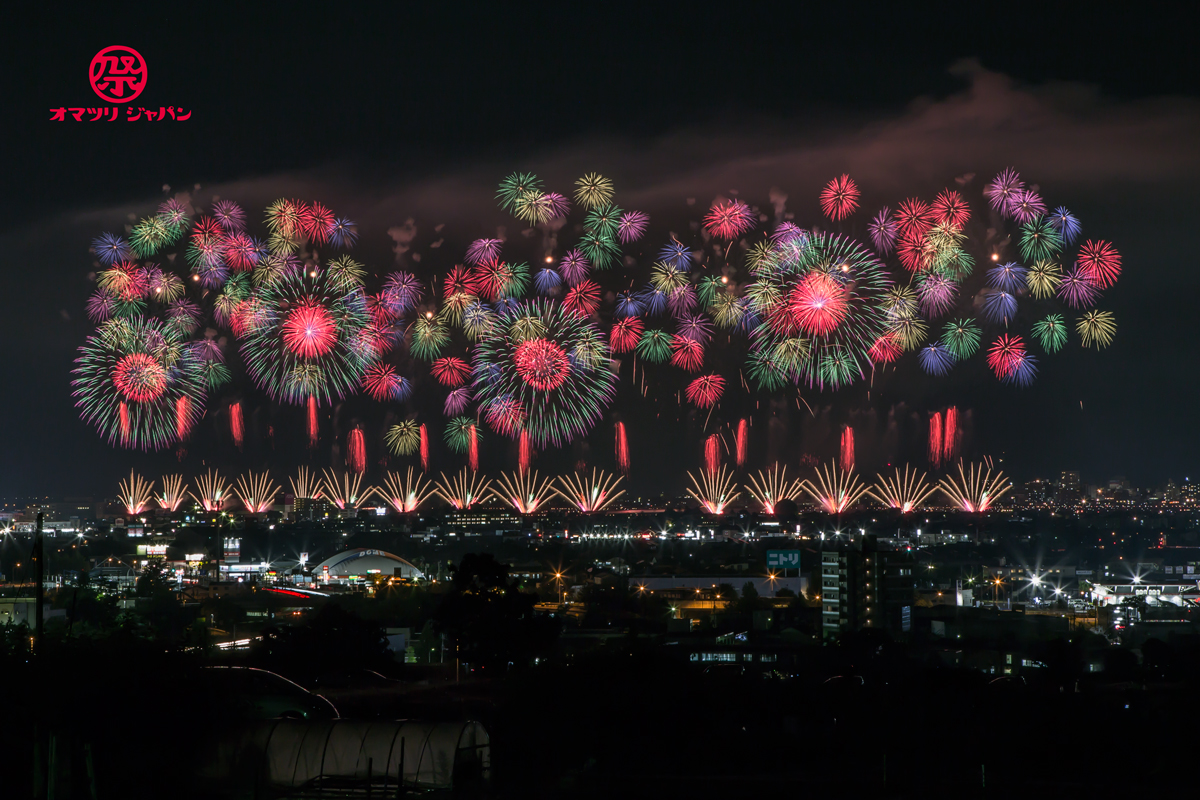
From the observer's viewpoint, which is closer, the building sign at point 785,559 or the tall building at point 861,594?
the tall building at point 861,594

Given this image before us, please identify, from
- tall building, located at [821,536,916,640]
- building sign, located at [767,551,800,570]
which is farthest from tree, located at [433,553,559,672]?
building sign, located at [767,551,800,570]

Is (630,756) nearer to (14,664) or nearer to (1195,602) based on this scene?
(14,664)

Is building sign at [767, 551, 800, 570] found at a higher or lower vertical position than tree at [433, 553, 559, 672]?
lower

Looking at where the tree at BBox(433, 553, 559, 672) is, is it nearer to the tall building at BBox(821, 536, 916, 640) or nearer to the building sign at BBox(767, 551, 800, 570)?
the tall building at BBox(821, 536, 916, 640)

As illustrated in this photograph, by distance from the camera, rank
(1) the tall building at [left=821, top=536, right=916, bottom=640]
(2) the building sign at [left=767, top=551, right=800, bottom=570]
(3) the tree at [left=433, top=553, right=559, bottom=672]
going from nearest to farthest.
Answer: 1. (3) the tree at [left=433, top=553, right=559, bottom=672]
2. (1) the tall building at [left=821, top=536, right=916, bottom=640]
3. (2) the building sign at [left=767, top=551, right=800, bottom=570]

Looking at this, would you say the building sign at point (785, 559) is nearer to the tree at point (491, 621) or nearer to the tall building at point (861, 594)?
the tall building at point (861, 594)

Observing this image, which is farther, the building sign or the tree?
the building sign

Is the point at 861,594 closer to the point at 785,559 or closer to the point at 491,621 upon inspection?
the point at 491,621

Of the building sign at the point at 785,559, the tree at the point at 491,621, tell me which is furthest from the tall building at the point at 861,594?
the building sign at the point at 785,559

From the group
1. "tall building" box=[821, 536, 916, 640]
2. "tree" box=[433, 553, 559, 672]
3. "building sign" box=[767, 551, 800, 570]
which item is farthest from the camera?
"building sign" box=[767, 551, 800, 570]
